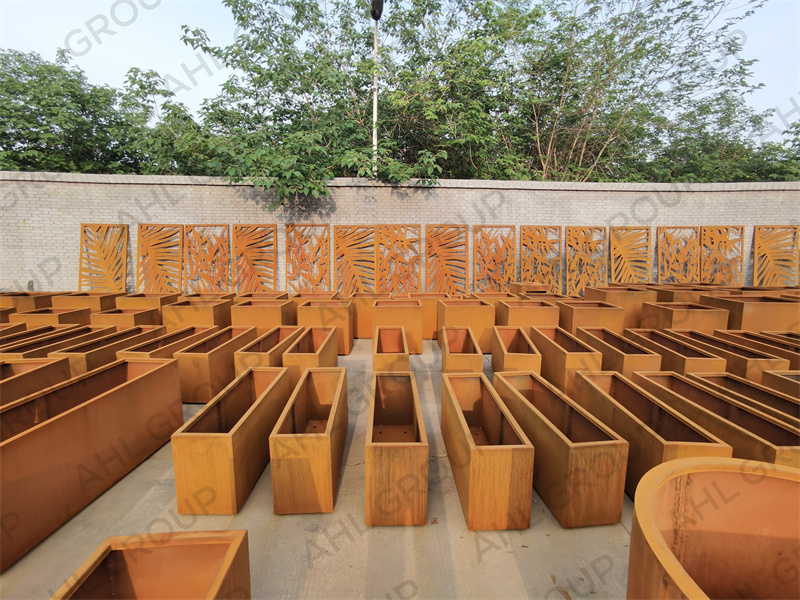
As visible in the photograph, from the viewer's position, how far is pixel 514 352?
462 centimetres

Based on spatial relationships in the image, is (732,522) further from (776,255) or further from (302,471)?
(776,255)

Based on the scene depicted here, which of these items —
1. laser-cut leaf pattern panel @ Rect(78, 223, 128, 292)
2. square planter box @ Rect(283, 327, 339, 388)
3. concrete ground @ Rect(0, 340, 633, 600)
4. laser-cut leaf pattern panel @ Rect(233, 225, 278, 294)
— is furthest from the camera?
laser-cut leaf pattern panel @ Rect(233, 225, 278, 294)

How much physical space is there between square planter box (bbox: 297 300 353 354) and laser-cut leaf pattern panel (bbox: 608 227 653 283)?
7309 mm

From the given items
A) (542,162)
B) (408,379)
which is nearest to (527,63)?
(542,162)

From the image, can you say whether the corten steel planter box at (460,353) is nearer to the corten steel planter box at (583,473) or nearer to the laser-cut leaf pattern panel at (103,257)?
the corten steel planter box at (583,473)

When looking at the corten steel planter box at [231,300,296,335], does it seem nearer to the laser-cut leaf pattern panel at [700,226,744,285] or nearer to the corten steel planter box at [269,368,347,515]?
the corten steel planter box at [269,368,347,515]

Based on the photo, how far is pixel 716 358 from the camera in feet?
11.3

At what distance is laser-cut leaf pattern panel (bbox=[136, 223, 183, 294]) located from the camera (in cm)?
870

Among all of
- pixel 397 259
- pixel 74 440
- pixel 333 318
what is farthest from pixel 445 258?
pixel 74 440

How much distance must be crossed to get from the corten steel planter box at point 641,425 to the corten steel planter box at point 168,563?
2.36 meters

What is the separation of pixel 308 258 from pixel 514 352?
5.95m

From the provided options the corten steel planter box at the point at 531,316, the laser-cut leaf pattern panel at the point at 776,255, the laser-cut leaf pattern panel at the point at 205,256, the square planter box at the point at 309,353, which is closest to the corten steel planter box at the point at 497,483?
the square planter box at the point at 309,353

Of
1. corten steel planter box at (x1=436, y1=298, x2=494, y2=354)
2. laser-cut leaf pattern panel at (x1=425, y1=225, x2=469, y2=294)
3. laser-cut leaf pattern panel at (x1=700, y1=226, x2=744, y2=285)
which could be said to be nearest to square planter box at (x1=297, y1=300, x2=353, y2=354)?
corten steel planter box at (x1=436, y1=298, x2=494, y2=354)

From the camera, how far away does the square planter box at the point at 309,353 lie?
11.7ft
